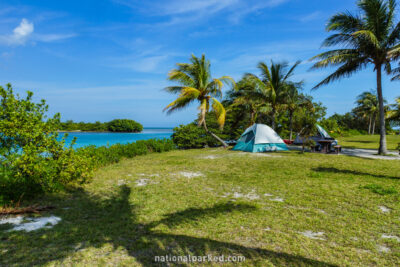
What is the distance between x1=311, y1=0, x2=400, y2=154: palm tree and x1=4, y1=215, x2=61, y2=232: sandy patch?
43.4 feet

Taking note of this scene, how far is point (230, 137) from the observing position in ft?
61.6

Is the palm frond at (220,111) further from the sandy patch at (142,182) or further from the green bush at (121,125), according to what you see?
the green bush at (121,125)

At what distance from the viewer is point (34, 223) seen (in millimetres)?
3535

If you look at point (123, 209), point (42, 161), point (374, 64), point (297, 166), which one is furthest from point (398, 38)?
point (42, 161)

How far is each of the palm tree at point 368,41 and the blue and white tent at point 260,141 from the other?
456cm

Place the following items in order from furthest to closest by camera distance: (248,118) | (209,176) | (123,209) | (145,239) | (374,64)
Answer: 1. (248,118)
2. (374,64)
3. (209,176)
4. (123,209)
5. (145,239)

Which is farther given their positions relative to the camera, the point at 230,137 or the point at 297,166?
the point at 230,137

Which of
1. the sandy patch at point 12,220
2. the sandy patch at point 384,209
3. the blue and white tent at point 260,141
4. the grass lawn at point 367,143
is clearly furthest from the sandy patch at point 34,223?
the grass lawn at point 367,143

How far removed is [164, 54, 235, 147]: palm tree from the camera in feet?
47.9

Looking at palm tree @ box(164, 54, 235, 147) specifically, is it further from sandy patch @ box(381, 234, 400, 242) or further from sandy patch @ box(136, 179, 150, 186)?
sandy patch @ box(381, 234, 400, 242)

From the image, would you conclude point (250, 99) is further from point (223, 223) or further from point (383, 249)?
point (383, 249)

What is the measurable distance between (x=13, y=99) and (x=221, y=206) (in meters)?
5.00

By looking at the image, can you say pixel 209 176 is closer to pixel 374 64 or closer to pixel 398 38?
pixel 374 64

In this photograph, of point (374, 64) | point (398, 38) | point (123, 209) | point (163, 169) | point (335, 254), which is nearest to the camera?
point (335, 254)
